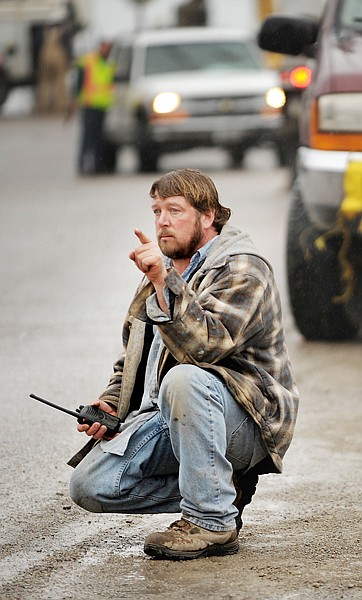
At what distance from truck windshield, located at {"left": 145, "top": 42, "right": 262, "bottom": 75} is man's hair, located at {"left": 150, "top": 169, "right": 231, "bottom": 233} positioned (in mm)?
15149

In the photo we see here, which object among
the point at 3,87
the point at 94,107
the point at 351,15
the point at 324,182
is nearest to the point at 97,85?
the point at 94,107

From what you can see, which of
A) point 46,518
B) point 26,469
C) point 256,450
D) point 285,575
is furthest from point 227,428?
point 26,469

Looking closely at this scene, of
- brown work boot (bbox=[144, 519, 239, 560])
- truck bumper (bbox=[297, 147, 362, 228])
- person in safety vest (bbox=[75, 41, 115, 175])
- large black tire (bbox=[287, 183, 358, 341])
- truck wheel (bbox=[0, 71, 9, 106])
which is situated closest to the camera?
brown work boot (bbox=[144, 519, 239, 560])

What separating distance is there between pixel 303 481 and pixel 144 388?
43.0 inches

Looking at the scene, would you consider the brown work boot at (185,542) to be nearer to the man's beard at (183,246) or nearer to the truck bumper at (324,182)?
the man's beard at (183,246)

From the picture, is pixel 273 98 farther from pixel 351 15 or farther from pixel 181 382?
pixel 181 382

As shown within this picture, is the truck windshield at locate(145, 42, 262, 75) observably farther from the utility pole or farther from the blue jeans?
the utility pole

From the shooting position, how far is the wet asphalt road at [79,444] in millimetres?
4113

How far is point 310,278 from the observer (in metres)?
7.83

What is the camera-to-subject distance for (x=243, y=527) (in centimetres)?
470

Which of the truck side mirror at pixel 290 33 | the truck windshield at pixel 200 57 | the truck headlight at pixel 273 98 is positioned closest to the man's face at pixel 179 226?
the truck side mirror at pixel 290 33

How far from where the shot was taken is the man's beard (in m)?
4.29

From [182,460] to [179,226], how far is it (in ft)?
2.16

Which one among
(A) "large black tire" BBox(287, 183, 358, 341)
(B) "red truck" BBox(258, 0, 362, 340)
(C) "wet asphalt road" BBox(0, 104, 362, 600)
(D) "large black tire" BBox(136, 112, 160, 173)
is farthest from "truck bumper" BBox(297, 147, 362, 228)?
(D) "large black tire" BBox(136, 112, 160, 173)
